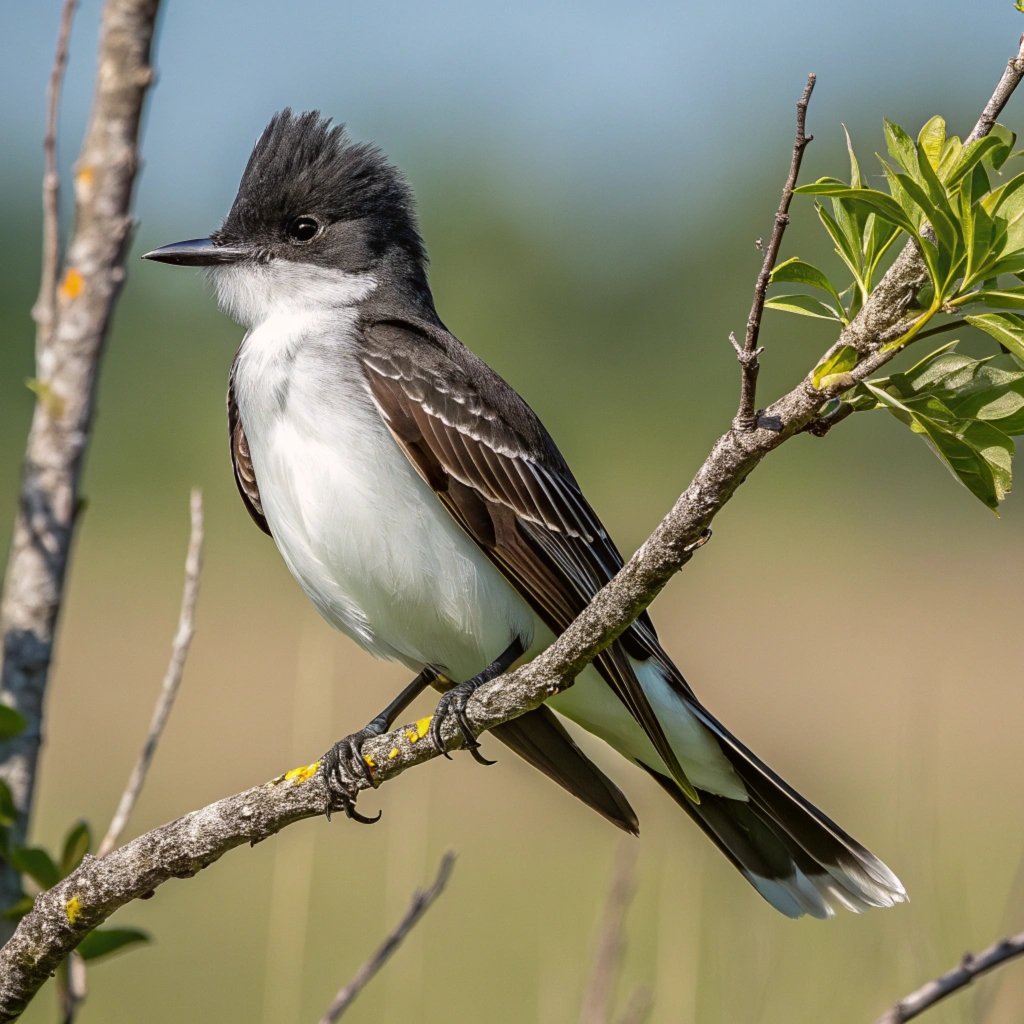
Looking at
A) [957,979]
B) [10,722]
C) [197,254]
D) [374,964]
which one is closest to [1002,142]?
[957,979]

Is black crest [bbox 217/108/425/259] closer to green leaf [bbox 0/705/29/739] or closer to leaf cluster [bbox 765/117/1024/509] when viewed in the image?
green leaf [bbox 0/705/29/739]

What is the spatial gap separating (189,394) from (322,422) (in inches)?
604

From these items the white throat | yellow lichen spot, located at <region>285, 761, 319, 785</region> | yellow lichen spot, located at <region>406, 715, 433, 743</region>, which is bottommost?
yellow lichen spot, located at <region>285, 761, 319, 785</region>

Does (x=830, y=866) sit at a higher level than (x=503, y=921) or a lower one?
higher

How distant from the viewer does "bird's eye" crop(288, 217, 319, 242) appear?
4.62m

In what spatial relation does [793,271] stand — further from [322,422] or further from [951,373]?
[322,422]

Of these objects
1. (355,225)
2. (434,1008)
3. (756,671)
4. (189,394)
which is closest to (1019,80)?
(355,225)

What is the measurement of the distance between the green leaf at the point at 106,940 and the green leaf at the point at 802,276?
184 cm

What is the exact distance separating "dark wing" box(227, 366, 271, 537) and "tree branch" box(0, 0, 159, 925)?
1.07 meters

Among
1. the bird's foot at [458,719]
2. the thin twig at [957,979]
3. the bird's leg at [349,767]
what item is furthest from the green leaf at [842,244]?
the bird's leg at [349,767]

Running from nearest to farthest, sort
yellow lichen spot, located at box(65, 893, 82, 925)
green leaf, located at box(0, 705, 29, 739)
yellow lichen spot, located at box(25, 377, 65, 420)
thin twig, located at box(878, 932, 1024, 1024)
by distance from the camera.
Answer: thin twig, located at box(878, 932, 1024, 1024)
yellow lichen spot, located at box(65, 893, 82, 925)
green leaf, located at box(0, 705, 29, 739)
yellow lichen spot, located at box(25, 377, 65, 420)

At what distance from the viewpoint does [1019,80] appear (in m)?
1.90

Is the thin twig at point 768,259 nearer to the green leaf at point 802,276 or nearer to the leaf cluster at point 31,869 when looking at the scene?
the green leaf at point 802,276

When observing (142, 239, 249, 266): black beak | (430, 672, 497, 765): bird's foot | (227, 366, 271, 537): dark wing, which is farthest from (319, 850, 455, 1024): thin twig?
(142, 239, 249, 266): black beak
